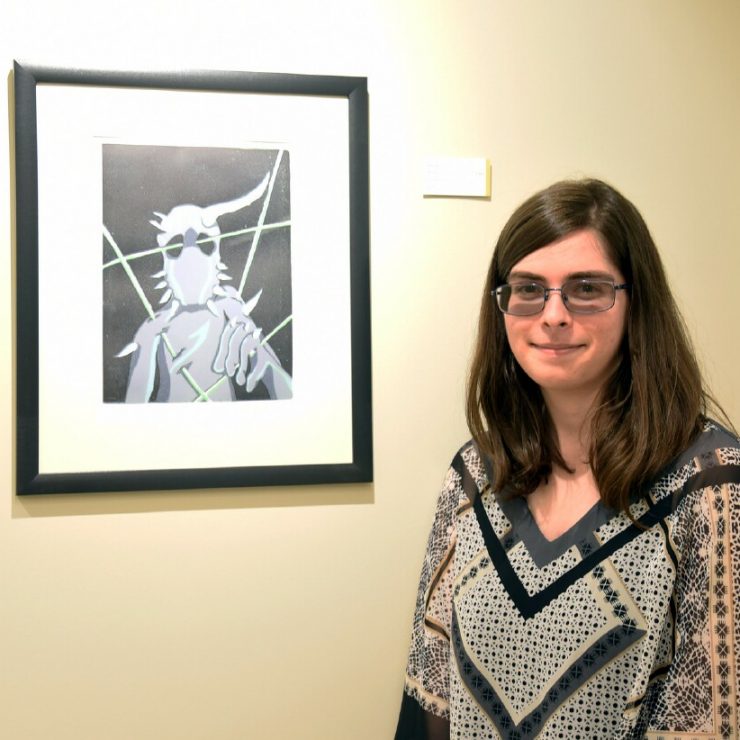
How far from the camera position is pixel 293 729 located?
4.87 feet

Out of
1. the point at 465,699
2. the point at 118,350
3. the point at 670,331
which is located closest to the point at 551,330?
the point at 670,331

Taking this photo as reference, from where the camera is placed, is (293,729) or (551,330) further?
(293,729)

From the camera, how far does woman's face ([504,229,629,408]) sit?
1182mm

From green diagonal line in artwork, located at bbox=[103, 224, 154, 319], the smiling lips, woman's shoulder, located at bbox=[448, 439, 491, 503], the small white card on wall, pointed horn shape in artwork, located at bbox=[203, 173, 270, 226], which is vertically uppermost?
the small white card on wall

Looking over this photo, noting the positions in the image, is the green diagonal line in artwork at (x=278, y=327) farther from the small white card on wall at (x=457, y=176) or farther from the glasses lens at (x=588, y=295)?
the glasses lens at (x=588, y=295)

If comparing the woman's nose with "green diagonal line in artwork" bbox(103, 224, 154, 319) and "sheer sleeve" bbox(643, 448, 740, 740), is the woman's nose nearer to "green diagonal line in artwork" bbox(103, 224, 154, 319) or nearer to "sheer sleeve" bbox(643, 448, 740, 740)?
"sheer sleeve" bbox(643, 448, 740, 740)

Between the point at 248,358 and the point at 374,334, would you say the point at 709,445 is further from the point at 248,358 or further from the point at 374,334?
the point at 248,358

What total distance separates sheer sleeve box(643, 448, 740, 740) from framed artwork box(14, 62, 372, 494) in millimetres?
606

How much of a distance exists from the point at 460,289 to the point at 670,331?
0.45 metres

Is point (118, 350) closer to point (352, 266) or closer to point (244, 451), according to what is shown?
point (244, 451)

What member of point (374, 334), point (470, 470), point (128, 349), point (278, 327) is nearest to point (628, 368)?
point (470, 470)

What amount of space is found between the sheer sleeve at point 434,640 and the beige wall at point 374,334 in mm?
79

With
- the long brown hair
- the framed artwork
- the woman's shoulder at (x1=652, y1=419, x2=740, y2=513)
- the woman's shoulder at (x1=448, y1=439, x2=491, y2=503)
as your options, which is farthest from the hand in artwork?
the woman's shoulder at (x1=652, y1=419, x2=740, y2=513)

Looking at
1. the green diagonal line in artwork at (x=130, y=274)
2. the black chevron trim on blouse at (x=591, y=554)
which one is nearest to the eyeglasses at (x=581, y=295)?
the black chevron trim on blouse at (x=591, y=554)
